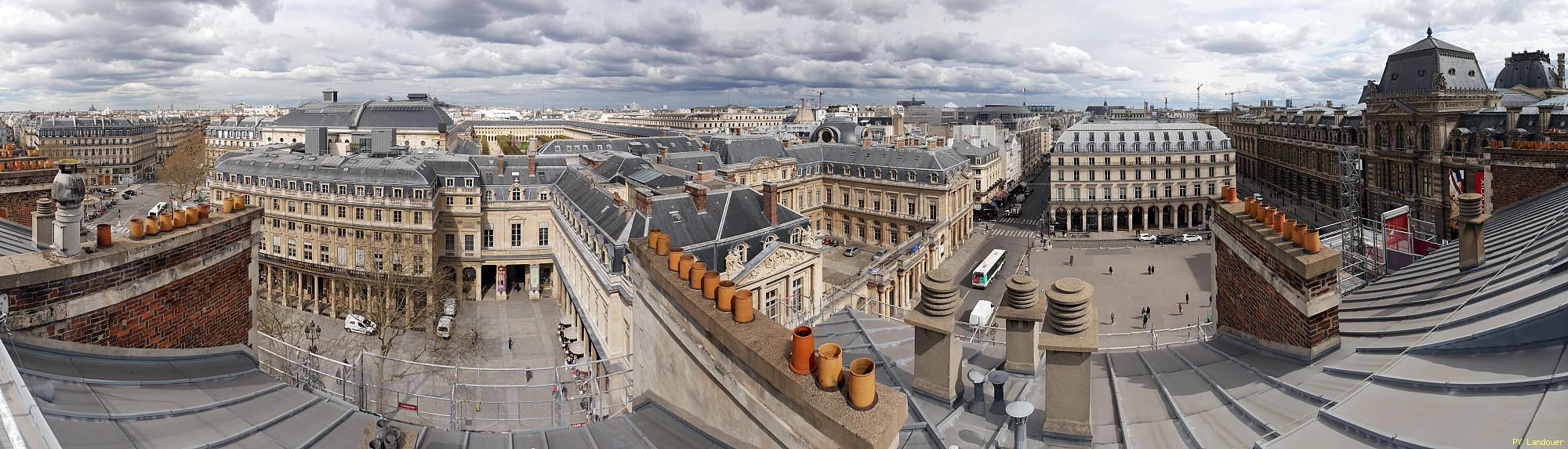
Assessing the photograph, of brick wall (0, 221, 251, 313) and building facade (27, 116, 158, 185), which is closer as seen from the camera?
brick wall (0, 221, 251, 313)

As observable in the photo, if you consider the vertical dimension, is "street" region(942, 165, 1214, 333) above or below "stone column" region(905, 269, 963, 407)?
below

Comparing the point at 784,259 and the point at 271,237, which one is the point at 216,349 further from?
the point at 271,237

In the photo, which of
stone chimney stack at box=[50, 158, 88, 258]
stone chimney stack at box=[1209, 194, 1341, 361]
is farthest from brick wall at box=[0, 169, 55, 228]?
stone chimney stack at box=[1209, 194, 1341, 361]

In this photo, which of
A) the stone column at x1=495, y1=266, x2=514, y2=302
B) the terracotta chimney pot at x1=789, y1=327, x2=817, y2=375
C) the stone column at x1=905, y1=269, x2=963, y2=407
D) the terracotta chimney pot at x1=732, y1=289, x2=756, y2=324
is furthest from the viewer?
the stone column at x1=495, y1=266, x2=514, y2=302

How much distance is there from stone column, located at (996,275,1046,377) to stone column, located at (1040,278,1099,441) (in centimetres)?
89

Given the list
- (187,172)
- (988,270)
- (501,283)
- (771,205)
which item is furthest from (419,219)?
(187,172)

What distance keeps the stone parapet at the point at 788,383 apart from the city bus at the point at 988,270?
148 ft

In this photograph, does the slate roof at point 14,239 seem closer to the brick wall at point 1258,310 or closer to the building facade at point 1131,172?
the brick wall at point 1258,310

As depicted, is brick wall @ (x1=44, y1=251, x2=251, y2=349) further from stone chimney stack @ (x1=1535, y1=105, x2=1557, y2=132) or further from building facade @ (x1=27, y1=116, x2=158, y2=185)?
building facade @ (x1=27, y1=116, x2=158, y2=185)

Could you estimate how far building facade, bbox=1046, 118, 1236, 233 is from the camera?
73.6 meters

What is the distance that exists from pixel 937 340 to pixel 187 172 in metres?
106

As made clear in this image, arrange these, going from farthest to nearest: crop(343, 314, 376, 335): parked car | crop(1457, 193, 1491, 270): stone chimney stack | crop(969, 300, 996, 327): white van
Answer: crop(343, 314, 376, 335): parked car
crop(969, 300, 996, 327): white van
crop(1457, 193, 1491, 270): stone chimney stack

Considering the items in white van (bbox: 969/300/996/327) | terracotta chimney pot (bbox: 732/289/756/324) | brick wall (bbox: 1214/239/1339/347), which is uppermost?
terracotta chimney pot (bbox: 732/289/756/324)

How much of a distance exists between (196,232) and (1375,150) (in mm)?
76460
